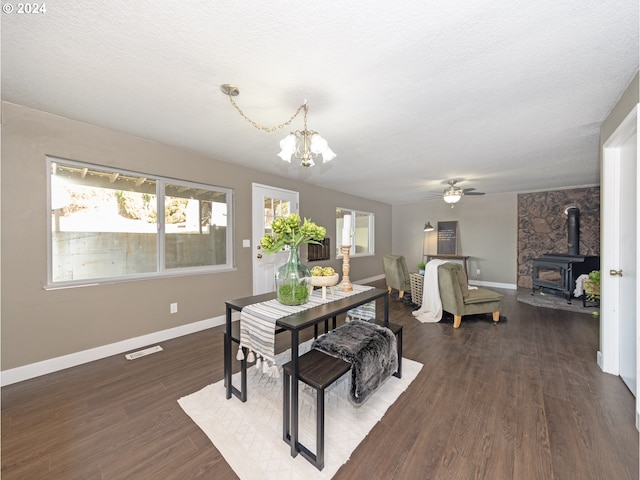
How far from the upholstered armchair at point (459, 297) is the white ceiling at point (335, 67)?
5.71 ft

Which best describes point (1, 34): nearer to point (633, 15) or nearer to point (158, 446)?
point (158, 446)

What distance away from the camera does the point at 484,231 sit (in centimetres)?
634

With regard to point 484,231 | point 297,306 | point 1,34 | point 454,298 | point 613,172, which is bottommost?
point 454,298

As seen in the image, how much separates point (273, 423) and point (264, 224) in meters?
2.90

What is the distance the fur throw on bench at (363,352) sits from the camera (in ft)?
5.32

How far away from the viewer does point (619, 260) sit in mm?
2168

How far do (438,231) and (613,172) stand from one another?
478cm

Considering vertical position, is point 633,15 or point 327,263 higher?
point 633,15

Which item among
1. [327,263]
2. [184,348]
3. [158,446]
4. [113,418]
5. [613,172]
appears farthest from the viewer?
[327,263]

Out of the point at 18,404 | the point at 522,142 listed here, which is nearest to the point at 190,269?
the point at 18,404

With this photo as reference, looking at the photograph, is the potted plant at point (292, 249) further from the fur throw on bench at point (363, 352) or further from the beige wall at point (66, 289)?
the beige wall at point (66, 289)

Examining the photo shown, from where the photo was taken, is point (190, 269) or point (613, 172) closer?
point (613, 172)

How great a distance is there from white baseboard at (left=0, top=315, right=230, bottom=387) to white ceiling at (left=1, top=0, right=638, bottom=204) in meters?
2.28

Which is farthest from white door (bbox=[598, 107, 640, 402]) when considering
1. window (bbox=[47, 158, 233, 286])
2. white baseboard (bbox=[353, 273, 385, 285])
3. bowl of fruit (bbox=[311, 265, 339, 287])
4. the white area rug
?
white baseboard (bbox=[353, 273, 385, 285])
